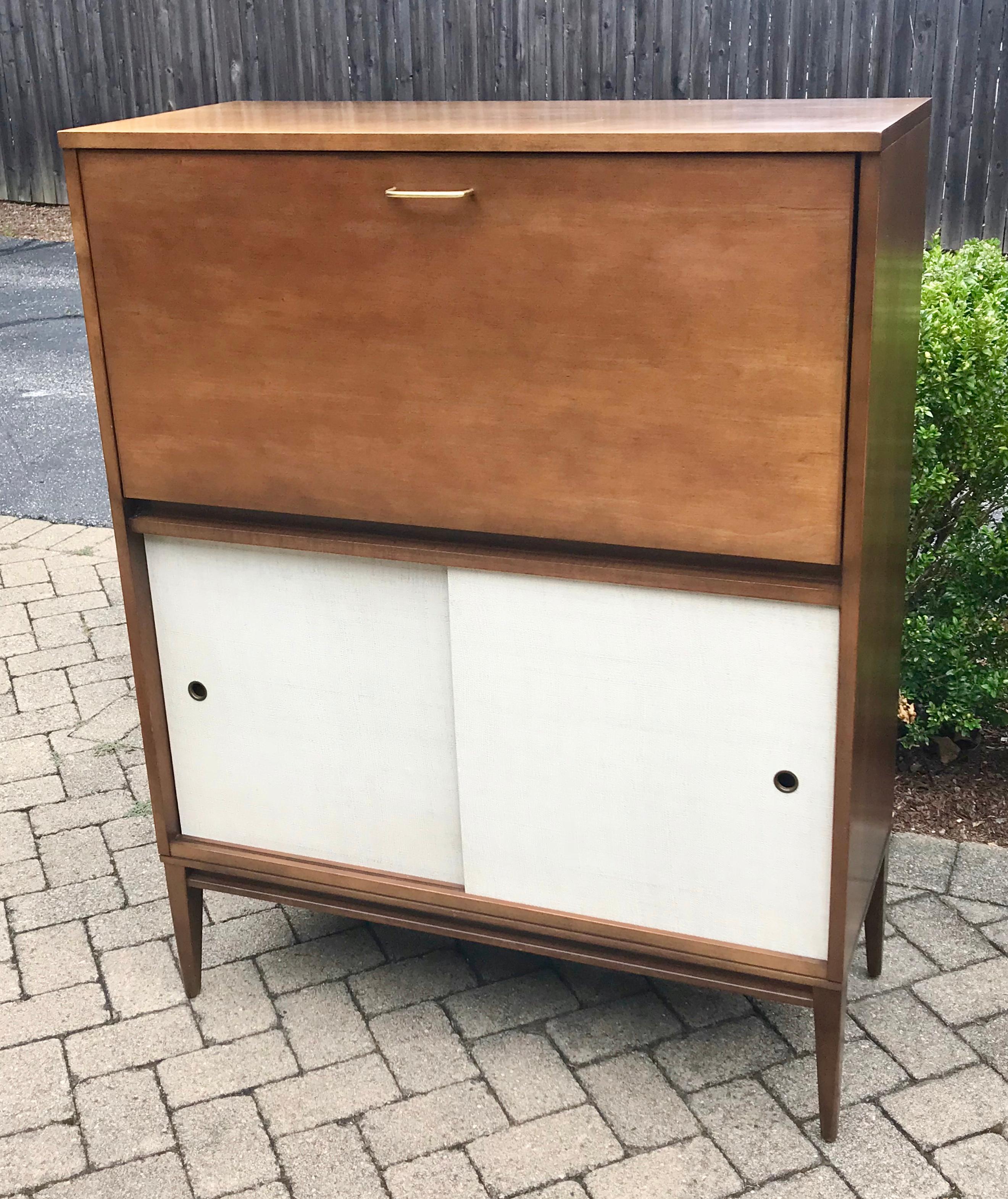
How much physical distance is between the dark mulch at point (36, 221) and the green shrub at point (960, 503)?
8.52 m

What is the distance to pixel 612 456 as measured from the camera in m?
2.11

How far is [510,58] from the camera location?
8836 millimetres

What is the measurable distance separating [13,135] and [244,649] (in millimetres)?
10158

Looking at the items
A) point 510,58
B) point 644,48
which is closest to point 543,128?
point 644,48

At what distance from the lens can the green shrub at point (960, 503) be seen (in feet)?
10.6

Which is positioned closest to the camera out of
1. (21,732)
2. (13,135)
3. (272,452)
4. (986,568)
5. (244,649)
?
(272,452)

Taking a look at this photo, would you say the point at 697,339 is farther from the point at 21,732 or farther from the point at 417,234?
the point at 21,732

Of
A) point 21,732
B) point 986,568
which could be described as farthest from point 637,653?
point 21,732

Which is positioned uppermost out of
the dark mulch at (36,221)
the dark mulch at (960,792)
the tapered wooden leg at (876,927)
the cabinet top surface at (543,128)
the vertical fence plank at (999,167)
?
the cabinet top surface at (543,128)

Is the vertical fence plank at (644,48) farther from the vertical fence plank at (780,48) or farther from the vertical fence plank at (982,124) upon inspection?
the vertical fence plank at (982,124)

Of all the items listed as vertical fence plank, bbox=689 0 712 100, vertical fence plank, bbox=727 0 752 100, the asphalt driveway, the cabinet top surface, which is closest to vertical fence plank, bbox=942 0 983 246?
vertical fence plank, bbox=727 0 752 100

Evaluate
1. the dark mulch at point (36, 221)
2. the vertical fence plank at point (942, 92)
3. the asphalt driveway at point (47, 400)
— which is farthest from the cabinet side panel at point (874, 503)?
the dark mulch at point (36, 221)

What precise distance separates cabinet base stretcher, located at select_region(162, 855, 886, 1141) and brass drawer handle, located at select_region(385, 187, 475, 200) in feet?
4.26

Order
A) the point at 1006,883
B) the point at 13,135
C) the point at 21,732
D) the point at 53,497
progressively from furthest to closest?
the point at 13,135, the point at 53,497, the point at 21,732, the point at 1006,883
